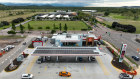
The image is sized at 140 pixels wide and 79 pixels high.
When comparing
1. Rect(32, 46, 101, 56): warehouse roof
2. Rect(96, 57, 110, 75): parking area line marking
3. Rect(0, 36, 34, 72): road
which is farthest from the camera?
Rect(32, 46, 101, 56): warehouse roof

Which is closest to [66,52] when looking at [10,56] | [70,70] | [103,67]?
[70,70]

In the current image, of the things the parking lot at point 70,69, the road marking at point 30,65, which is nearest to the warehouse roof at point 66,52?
the parking lot at point 70,69

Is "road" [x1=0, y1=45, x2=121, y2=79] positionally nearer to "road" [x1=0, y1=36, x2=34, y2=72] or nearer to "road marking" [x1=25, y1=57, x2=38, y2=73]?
"road marking" [x1=25, y1=57, x2=38, y2=73]

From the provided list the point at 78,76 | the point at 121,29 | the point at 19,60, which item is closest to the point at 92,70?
the point at 78,76

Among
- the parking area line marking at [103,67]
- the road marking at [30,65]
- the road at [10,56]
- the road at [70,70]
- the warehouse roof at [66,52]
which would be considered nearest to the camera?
the road at [70,70]

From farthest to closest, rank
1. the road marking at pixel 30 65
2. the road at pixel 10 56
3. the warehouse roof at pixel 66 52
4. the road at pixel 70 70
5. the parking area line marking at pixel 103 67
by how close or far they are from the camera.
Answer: the warehouse roof at pixel 66 52
the road at pixel 10 56
the road marking at pixel 30 65
the parking area line marking at pixel 103 67
the road at pixel 70 70

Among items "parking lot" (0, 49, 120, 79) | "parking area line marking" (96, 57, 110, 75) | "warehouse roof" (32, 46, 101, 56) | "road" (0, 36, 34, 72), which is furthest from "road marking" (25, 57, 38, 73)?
"parking area line marking" (96, 57, 110, 75)

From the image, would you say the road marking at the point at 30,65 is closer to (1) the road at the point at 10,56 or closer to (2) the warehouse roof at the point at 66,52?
(2) the warehouse roof at the point at 66,52

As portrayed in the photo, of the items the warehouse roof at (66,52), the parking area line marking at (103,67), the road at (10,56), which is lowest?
the parking area line marking at (103,67)

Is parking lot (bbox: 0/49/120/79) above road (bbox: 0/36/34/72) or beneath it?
beneath
